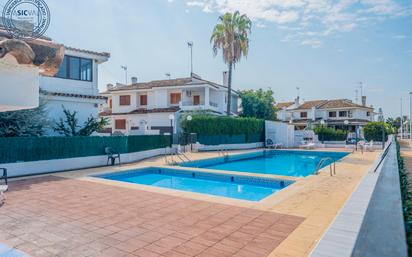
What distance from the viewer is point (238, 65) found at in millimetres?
34219

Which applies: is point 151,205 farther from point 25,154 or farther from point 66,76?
point 66,76

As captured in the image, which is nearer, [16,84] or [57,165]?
[16,84]

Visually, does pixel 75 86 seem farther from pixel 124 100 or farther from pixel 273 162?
pixel 124 100

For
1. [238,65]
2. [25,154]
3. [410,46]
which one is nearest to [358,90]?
[238,65]

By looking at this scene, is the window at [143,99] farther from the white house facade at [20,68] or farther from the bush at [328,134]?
the white house facade at [20,68]

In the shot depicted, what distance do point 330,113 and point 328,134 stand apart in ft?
63.5

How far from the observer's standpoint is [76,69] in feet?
69.7

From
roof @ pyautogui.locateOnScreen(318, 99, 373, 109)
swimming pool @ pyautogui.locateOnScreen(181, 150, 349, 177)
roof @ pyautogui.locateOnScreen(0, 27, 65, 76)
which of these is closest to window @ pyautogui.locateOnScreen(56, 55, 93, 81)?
swimming pool @ pyautogui.locateOnScreen(181, 150, 349, 177)

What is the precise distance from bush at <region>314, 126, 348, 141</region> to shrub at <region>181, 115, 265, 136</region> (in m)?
8.22

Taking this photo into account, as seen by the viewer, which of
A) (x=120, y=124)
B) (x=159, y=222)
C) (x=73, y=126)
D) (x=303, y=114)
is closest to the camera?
(x=159, y=222)

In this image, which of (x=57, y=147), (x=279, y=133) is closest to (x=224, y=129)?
(x=279, y=133)

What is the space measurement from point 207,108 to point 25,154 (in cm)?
2163

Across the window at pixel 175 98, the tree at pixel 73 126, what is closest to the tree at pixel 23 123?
the tree at pixel 73 126

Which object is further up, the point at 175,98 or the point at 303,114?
the point at 175,98
